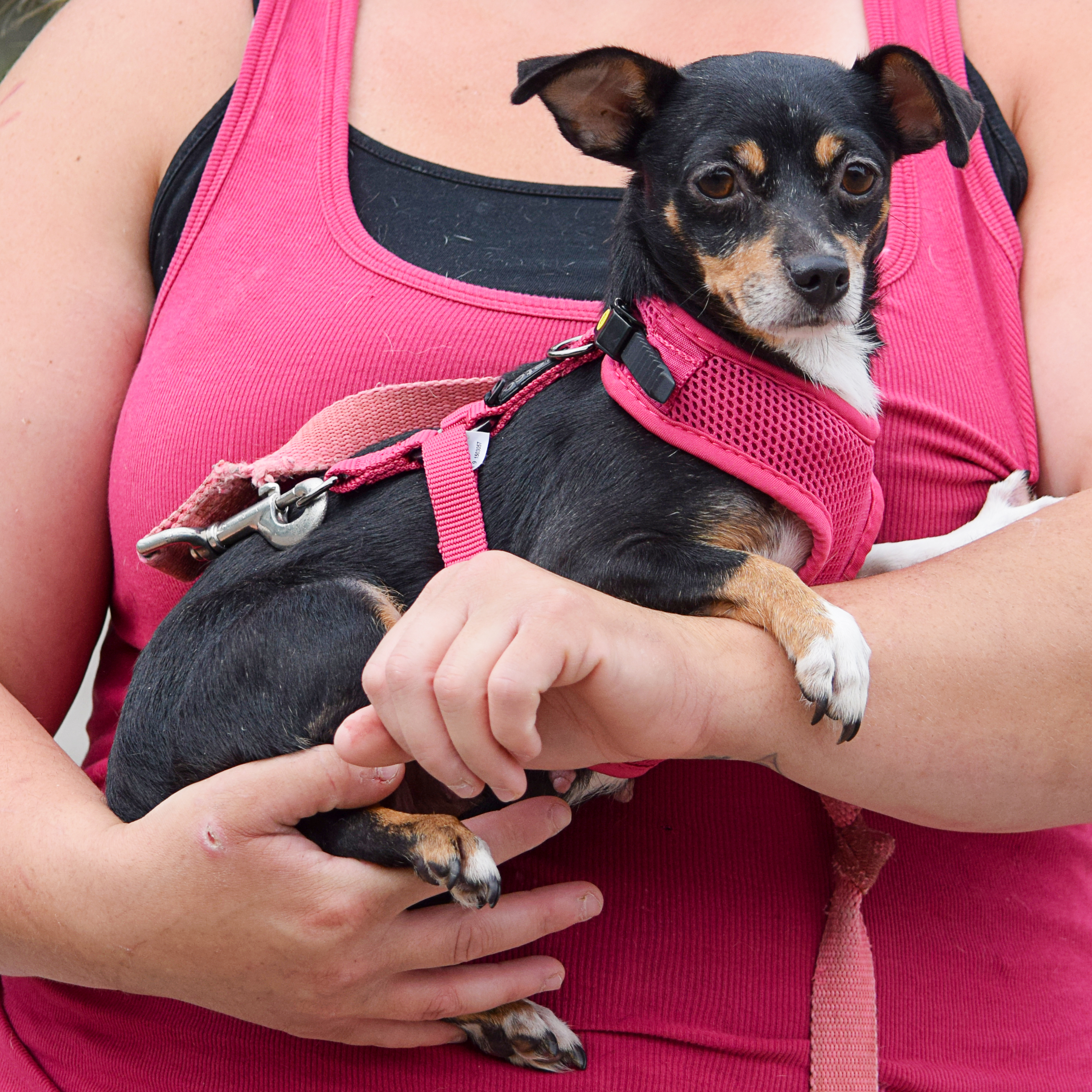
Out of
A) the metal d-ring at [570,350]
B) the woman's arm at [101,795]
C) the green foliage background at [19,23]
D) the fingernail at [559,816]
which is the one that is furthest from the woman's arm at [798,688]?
the green foliage background at [19,23]

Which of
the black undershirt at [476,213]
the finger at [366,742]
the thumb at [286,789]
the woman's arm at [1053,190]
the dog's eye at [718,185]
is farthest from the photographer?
the black undershirt at [476,213]

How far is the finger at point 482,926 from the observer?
1.29 metres

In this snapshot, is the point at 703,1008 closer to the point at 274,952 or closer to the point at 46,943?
the point at 274,952

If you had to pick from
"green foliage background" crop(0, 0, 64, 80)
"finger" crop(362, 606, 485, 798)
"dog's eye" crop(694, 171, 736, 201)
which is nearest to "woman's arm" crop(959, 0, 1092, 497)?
"dog's eye" crop(694, 171, 736, 201)

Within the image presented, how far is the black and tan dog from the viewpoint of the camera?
132cm

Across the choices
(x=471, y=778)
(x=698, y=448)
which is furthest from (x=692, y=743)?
(x=698, y=448)

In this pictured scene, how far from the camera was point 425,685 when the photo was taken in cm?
101

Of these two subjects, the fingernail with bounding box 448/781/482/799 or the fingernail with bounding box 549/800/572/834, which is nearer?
the fingernail with bounding box 448/781/482/799

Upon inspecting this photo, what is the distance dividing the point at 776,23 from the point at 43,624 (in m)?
1.61

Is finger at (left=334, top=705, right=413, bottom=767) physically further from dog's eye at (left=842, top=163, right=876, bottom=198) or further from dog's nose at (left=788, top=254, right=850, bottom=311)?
dog's eye at (left=842, top=163, right=876, bottom=198)

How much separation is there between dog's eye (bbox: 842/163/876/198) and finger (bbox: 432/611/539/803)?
0.87m

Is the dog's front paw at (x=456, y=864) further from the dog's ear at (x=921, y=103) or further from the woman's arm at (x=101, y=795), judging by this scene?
the dog's ear at (x=921, y=103)

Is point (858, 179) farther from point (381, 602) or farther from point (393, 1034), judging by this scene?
point (393, 1034)

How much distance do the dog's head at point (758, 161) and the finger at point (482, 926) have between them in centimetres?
80
